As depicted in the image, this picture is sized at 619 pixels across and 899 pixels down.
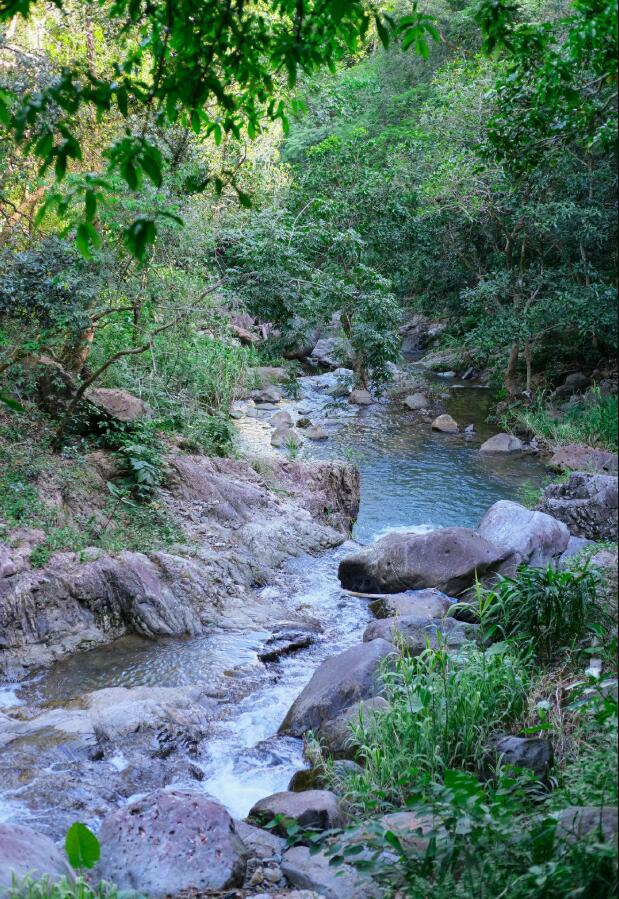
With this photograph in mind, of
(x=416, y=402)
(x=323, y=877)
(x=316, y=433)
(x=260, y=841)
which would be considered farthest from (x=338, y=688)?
(x=416, y=402)

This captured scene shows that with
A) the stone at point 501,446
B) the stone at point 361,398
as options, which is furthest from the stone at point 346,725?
the stone at point 361,398

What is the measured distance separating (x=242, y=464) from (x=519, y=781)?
757 cm

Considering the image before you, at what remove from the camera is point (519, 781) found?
12.2ft

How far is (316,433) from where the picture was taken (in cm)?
1582

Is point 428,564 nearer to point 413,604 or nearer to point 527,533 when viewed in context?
point 413,604

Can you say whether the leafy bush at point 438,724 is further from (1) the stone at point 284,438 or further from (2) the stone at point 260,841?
(1) the stone at point 284,438

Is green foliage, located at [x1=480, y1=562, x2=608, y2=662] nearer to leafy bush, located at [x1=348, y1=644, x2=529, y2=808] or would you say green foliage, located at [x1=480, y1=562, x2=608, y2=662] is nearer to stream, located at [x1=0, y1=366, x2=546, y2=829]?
leafy bush, located at [x1=348, y1=644, x2=529, y2=808]

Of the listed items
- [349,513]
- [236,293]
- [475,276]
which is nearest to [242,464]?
[349,513]

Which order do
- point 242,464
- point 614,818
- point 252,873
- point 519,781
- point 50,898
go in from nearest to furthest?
point 614,818
point 50,898
point 519,781
point 252,873
point 242,464

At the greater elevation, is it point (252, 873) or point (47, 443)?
point (47, 443)

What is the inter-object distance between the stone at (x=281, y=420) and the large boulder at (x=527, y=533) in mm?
6836

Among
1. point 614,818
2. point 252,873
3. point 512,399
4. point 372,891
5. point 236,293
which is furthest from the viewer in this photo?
point 512,399

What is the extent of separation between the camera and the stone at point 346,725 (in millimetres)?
5094

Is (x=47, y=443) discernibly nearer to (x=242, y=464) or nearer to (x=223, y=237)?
(x=242, y=464)
